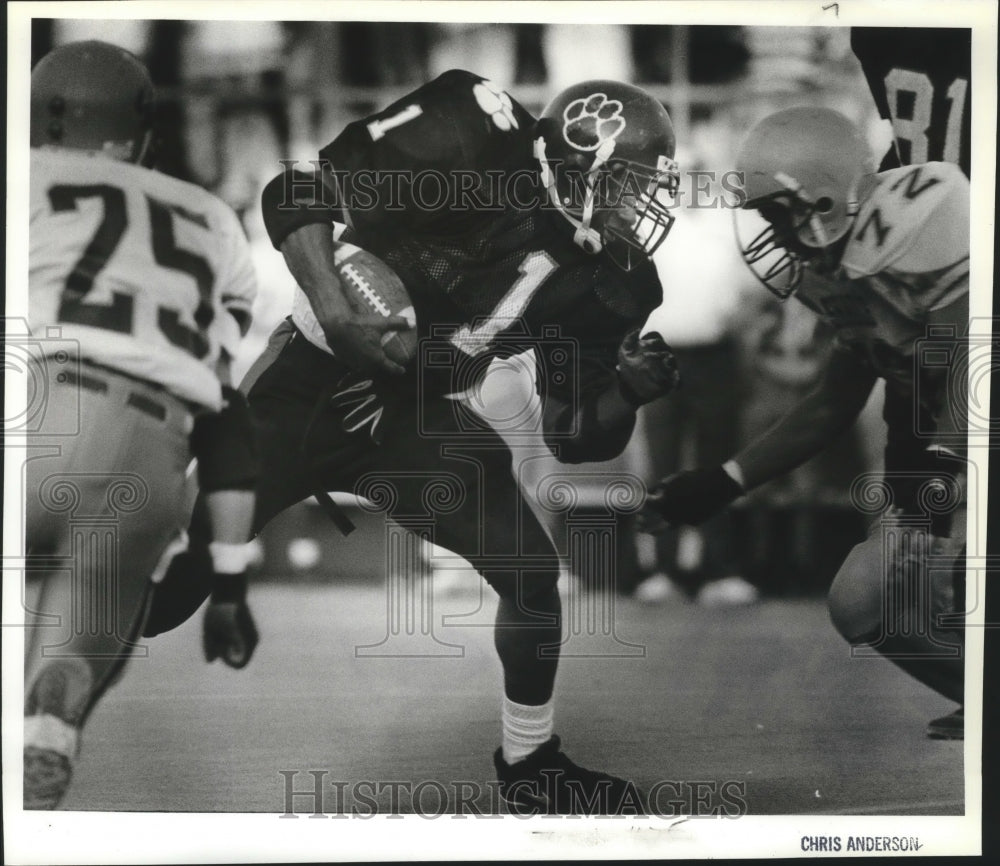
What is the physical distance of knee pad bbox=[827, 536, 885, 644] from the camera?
3021 millimetres

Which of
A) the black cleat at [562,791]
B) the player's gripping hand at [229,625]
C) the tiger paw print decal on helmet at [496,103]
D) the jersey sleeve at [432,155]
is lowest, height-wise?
the black cleat at [562,791]

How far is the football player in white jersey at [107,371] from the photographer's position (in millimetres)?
2941

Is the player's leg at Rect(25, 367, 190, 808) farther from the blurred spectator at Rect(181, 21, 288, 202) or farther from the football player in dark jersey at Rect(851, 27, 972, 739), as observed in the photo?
the football player in dark jersey at Rect(851, 27, 972, 739)

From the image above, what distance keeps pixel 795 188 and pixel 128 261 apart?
1784mm

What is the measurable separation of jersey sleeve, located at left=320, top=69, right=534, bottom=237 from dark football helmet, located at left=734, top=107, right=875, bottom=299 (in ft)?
2.03

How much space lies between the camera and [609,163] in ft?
9.70

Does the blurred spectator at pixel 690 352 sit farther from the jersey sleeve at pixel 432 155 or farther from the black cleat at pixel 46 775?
the black cleat at pixel 46 775

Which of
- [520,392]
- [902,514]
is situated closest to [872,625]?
[902,514]

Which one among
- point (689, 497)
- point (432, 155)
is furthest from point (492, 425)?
point (432, 155)

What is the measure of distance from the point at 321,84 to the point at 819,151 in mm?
1338

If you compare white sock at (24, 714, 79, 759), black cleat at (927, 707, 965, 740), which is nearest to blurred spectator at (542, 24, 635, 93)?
black cleat at (927, 707, 965, 740)

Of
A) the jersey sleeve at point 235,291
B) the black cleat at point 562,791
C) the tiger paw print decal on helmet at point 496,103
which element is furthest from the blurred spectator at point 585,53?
the black cleat at point 562,791

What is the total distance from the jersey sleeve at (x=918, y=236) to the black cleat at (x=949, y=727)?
110 centimetres

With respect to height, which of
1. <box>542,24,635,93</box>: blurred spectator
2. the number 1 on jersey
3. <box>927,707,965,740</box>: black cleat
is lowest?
<box>927,707,965,740</box>: black cleat
